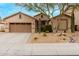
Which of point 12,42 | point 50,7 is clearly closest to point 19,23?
point 12,42

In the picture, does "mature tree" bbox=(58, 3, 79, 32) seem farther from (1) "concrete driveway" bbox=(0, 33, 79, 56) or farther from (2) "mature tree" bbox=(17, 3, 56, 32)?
(1) "concrete driveway" bbox=(0, 33, 79, 56)

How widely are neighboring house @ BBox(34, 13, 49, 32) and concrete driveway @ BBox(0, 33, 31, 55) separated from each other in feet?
1.24

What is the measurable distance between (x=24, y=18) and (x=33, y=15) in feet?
0.89

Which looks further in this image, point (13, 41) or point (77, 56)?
point (13, 41)

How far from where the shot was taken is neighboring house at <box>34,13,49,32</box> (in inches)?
352

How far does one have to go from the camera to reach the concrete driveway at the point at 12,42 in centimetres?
895

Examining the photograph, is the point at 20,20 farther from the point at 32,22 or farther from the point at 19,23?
the point at 32,22

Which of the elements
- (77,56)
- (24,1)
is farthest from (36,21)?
(77,56)

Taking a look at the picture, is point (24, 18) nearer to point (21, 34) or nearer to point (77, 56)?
point (21, 34)

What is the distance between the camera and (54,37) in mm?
8930

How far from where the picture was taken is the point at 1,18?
29.1 feet

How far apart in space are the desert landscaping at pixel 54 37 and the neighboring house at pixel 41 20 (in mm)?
218

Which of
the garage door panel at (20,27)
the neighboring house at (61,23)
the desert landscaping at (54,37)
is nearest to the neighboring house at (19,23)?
the garage door panel at (20,27)

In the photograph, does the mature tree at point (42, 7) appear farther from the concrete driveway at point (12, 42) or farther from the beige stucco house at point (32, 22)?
the concrete driveway at point (12, 42)
